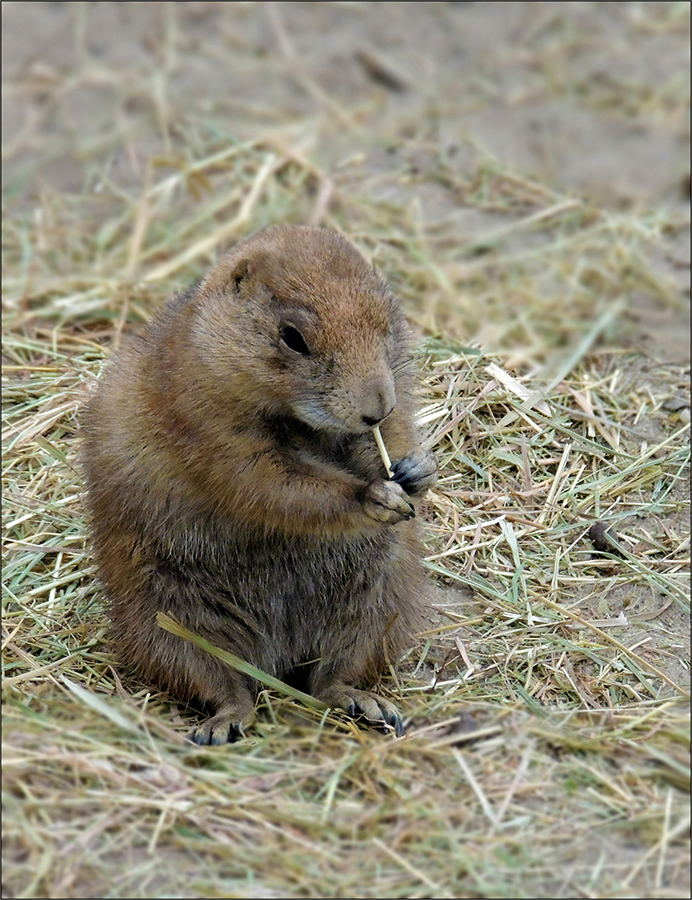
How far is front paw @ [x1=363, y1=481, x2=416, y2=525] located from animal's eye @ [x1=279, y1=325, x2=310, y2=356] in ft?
2.08

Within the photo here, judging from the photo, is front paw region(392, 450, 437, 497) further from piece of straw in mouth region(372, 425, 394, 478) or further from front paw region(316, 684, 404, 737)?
front paw region(316, 684, 404, 737)

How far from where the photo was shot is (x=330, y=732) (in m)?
5.04

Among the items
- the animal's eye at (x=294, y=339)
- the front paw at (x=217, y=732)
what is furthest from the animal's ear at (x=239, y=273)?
the front paw at (x=217, y=732)

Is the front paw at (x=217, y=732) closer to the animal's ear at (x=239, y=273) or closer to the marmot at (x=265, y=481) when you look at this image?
the marmot at (x=265, y=481)

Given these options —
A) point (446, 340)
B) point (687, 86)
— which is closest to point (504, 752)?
→ point (446, 340)

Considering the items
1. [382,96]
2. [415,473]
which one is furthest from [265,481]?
[382,96]

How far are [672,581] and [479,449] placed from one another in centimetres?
132

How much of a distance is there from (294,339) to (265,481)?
0.60 m

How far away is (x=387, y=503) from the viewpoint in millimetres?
5109

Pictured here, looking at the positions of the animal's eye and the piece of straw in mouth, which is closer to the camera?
the animal's eye

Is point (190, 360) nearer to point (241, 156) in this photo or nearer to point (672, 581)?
point (672, 581)

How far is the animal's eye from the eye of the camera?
16.0ft

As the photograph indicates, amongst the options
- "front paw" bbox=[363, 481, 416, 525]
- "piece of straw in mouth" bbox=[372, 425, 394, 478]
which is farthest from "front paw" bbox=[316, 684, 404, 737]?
"piece of straw in mouth" bbox=[372, 425, 394, 478]

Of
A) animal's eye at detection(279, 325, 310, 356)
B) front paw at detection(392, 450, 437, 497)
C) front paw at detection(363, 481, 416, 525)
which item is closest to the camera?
animal's eye at detection(279, 325, 310, 356)
